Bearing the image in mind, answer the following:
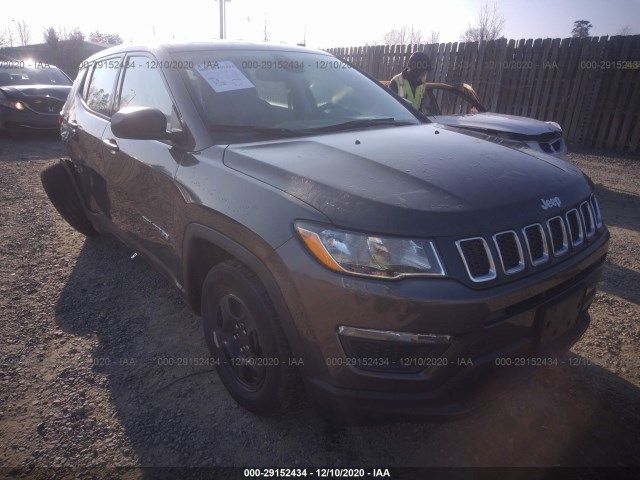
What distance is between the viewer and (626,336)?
286 centimetres

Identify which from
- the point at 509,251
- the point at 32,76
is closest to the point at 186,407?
the point at 509,251

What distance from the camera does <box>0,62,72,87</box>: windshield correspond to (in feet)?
31.0

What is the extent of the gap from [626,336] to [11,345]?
4.12 m

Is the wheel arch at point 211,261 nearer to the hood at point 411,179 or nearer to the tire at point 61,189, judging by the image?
the hood at point 411,179

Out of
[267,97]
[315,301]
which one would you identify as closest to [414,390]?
[315,301]

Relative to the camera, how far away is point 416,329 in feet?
4.84

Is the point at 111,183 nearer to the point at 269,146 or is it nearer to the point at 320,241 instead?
the point at 269,146

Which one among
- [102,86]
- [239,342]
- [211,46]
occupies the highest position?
[211,46]

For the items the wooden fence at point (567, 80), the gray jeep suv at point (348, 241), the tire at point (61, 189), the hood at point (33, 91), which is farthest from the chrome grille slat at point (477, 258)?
the hood at point (33, 91)

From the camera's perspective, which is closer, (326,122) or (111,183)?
(326,122)

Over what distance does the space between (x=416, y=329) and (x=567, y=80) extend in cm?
1058

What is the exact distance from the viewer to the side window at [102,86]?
3.25 m

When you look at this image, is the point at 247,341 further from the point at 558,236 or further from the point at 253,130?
the point at 558,236

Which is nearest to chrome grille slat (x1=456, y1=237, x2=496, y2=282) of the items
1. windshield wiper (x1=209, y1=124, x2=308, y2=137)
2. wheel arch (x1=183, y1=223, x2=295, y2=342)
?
wheel arch (x1=183, y1=223, x2=295, y2=342)
